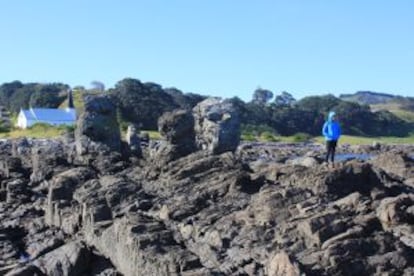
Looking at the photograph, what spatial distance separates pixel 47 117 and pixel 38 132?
1139 cm

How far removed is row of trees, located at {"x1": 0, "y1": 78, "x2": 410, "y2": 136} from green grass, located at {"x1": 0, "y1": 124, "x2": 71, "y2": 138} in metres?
8.74

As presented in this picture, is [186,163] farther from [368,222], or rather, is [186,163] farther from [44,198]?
[368,222]

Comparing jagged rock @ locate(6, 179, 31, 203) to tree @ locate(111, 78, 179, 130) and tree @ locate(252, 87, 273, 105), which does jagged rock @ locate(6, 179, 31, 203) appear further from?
tree @ locate(252, 87, 273, 105)

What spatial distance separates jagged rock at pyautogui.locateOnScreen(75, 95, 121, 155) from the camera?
36.3m

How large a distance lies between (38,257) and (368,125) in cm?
10825

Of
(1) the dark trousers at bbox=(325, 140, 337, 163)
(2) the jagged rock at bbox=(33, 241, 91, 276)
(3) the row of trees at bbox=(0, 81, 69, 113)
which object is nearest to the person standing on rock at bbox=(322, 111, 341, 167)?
(1) the dark trousers at bbox=(325, 140, 337, 163)

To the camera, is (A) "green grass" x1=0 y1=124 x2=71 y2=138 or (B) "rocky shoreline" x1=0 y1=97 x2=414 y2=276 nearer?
(B) "rocky shoreline" x1=0 y1=97 x2=414 y2=276

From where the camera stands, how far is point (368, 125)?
12419cm

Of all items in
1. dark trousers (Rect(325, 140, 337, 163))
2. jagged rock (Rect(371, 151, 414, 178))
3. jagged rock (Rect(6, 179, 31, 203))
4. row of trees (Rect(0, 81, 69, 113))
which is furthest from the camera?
row of trees (Rect(0, 81, 69, 113))

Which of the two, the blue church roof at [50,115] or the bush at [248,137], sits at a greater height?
the blue church roof at [50,115]

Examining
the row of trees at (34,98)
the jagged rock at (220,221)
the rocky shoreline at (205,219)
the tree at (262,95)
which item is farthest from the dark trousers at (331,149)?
the tree at (262,95)

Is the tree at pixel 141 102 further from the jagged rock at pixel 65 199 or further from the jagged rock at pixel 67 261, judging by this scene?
the jagged rock at pixel 67 261

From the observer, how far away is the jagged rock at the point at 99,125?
119ft

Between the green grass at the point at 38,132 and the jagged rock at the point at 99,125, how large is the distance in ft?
157
